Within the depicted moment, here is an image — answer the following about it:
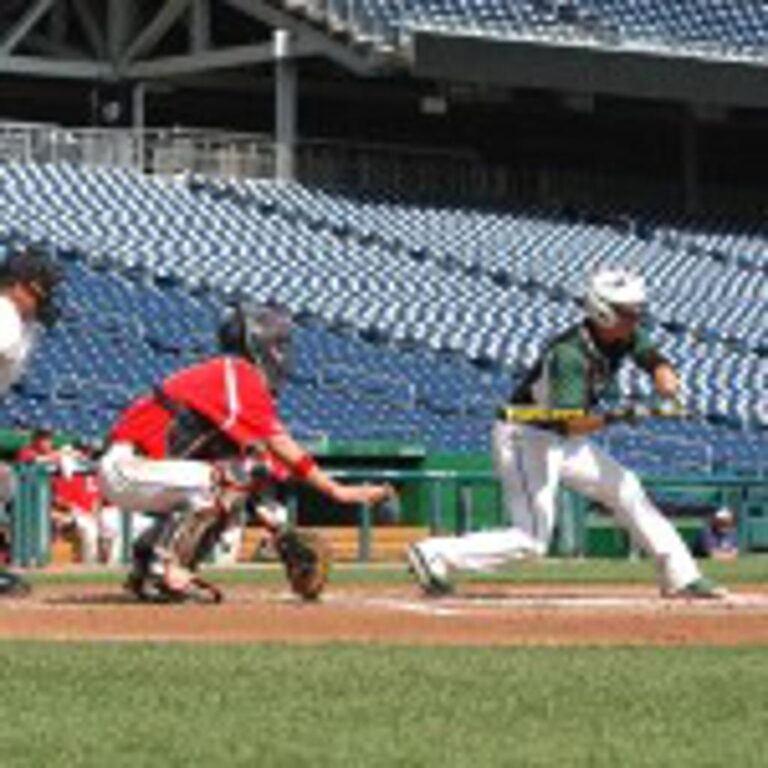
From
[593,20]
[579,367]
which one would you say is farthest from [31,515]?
[593,20]

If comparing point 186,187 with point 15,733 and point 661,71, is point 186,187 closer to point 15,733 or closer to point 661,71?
point 661,71

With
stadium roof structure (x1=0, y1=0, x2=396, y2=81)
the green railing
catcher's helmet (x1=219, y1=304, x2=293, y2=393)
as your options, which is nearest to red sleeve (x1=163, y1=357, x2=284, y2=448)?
catcher's helmet (x1=219, y1=304, x2=293, y2=393)

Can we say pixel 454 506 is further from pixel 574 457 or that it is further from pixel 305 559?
pixel 305 559

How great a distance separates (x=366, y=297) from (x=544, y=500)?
2033 cm

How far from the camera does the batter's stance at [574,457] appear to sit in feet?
48.8

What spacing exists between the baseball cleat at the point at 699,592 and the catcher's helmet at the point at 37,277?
3.75 m

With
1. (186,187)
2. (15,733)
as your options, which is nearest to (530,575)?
(15,733)

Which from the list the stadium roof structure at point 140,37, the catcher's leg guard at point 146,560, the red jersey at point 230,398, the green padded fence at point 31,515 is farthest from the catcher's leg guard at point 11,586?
the stadium roof structure at point 140,37

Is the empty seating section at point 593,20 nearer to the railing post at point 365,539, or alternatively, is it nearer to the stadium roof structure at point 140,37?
the stadium roof structure at point 140,37

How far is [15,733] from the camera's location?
8.11m

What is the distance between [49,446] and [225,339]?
12.2 m

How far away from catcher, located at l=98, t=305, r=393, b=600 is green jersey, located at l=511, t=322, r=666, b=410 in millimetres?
909

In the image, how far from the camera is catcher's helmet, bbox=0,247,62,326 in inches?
534

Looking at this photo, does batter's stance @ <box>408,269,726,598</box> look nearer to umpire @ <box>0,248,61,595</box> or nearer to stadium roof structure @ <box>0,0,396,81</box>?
umpire @ <box>0,248,61,595</box>
